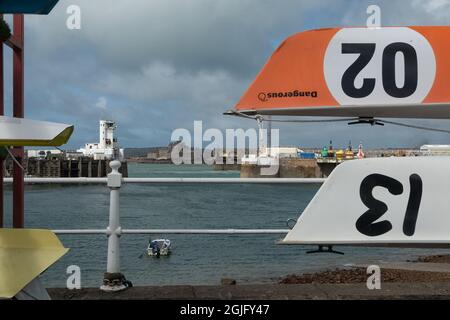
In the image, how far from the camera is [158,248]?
A: 64.2 ft

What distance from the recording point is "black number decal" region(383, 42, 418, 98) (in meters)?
2.80

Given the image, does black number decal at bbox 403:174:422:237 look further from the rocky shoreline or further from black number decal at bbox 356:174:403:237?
the rocky shoreline

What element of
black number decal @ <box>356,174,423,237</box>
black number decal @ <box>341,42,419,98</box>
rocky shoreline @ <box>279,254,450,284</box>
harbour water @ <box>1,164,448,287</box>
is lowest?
harbour water @ <box>1,164,448,287</box>

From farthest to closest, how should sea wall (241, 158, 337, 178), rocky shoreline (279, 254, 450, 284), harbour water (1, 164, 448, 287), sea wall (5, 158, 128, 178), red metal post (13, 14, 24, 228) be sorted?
sea wall (5, 158, 128, 178), harbour water (1, 164, 448, 287), rocky shoreline (279, 254, 450, 284), sea wall (241, 158, 337, 178), red metal post (13, 14, 24, 228)

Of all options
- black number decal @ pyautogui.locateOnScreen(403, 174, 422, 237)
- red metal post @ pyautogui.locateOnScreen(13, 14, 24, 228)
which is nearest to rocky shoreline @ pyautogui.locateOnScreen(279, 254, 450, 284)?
black number decal @ pyautogui.locateOnScreen(403, 174, 422, 237)

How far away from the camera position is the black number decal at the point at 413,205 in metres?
2.92

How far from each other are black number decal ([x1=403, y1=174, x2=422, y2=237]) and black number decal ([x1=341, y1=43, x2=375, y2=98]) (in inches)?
25.7

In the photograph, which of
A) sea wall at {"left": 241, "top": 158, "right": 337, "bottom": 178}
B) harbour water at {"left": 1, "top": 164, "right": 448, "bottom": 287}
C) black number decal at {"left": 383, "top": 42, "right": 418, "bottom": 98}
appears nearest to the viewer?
black number decal at {"left": 383, "top": 42, "right": 418, "bottom": 98}

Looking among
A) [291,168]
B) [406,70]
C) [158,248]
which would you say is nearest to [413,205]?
[406,70]

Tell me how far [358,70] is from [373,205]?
2.88 feet

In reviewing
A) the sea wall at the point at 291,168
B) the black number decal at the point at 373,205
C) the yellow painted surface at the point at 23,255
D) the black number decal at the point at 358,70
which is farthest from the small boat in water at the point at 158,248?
the black number decal at the point at 358,70

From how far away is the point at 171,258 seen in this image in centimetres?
1917

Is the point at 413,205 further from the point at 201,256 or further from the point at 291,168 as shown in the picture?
the point at 291,168
